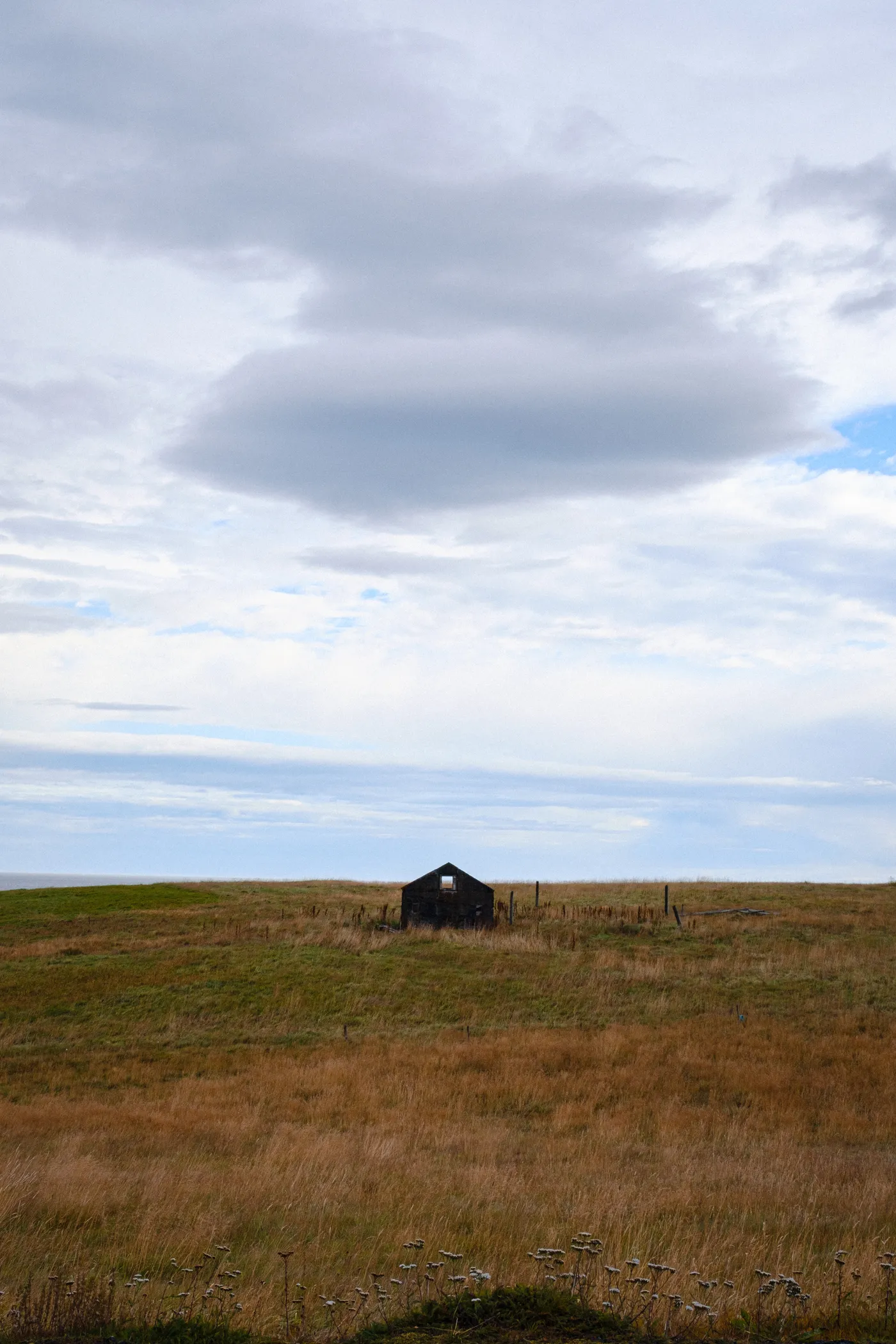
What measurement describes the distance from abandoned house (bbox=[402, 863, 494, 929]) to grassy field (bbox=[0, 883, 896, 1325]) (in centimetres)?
178

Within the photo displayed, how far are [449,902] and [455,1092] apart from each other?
2378cm

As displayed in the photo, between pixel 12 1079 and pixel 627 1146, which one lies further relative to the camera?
pixel 12 1079

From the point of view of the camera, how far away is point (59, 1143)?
600 inches

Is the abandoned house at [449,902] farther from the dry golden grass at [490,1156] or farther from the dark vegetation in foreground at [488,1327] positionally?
the dark vegetation in foreground at [488,1327]

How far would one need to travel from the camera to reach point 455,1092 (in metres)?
20.8

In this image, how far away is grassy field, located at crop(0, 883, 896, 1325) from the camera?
364 inches

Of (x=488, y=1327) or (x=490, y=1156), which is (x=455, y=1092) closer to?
(x=490, y=1156)

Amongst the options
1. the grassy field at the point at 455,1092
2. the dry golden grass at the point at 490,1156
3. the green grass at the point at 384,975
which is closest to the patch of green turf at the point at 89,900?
the grassy field at the point at 455,1092

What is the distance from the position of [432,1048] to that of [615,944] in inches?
611

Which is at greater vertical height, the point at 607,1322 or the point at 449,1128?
the point at 607,1322

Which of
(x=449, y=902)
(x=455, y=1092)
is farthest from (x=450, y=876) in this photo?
(x=455, y=1092)

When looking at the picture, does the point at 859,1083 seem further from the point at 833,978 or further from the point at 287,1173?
the point at 287,1173

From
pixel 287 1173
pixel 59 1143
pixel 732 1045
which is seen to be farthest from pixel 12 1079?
pixel 732 1045

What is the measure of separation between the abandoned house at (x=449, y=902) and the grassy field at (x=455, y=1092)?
1775 millimetres
